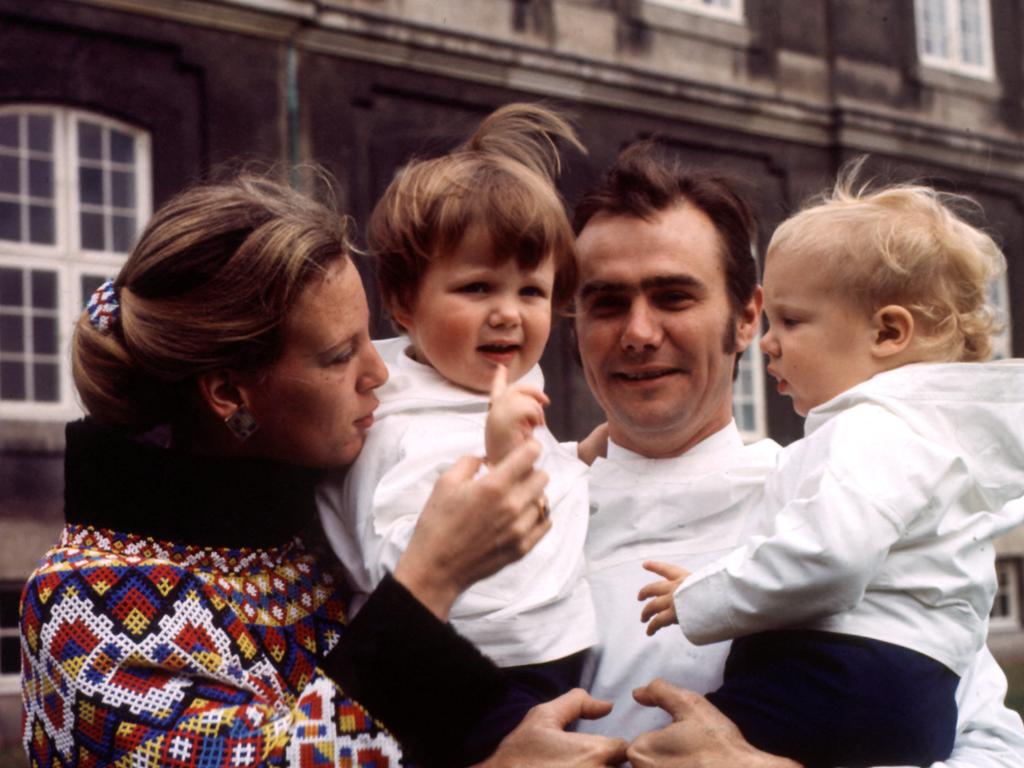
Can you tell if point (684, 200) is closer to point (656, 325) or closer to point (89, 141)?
point (656, 325)

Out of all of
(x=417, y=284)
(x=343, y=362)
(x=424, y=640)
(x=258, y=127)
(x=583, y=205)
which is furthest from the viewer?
(x=258, y=127)

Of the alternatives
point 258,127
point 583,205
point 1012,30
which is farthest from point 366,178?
point 1012,30

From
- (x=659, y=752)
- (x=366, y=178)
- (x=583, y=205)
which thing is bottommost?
(x=659, y=752)

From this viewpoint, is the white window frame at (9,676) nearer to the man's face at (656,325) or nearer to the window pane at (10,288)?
the window pane at (10,288)

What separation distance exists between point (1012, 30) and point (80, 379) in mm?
20322

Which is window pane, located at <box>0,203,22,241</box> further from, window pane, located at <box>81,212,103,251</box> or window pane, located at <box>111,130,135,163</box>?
window pane, located at <box>111,130,135,163</box>

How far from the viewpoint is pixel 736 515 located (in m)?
2.87

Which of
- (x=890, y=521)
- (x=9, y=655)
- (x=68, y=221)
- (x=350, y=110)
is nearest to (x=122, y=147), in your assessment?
(x=68, y=221)

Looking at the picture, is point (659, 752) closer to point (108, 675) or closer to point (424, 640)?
point (424, 640)

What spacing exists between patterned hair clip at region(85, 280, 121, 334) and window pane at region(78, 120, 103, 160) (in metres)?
10.0

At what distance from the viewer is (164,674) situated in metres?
2.19

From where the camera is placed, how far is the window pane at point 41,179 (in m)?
11.7

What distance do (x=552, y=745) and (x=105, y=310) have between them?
1059 millimetres

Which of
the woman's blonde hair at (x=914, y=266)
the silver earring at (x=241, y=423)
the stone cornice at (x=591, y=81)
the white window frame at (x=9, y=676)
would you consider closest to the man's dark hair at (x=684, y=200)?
the woman's blonde hair at (x=914, y=266)
